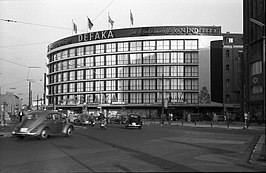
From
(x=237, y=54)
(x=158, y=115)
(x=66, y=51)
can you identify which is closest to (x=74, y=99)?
(x=66, y=51)

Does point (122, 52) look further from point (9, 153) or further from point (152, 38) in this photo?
point (9, 153)

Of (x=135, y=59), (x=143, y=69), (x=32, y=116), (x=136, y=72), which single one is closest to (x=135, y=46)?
(x=135, y=59)

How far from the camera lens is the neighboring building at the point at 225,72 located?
319ft

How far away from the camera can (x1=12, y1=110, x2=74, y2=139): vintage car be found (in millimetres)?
22219

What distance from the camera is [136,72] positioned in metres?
101

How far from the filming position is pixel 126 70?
334 feet

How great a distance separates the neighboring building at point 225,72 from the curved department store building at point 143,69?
203cm

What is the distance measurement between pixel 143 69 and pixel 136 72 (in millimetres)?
2045

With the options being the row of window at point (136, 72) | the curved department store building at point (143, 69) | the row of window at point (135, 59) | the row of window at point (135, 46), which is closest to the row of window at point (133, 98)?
the curved department store building at point (143, 69)

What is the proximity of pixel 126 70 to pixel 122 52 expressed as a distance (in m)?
5.03

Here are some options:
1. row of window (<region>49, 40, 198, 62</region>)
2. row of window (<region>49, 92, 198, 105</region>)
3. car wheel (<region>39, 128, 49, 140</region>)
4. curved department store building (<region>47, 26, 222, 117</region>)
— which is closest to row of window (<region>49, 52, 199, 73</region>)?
curved department store building (<region>47, 26, 222, 117</region>)

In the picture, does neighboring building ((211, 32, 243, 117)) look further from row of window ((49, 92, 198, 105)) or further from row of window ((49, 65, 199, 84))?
row of window ((49, 92, 198, 105))

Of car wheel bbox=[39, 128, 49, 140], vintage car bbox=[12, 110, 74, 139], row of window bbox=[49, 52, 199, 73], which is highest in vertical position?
row of window bbox=[49, 52, 199, 73]

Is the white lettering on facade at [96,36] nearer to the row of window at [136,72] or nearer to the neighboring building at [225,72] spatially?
the row of window at [136,72]
